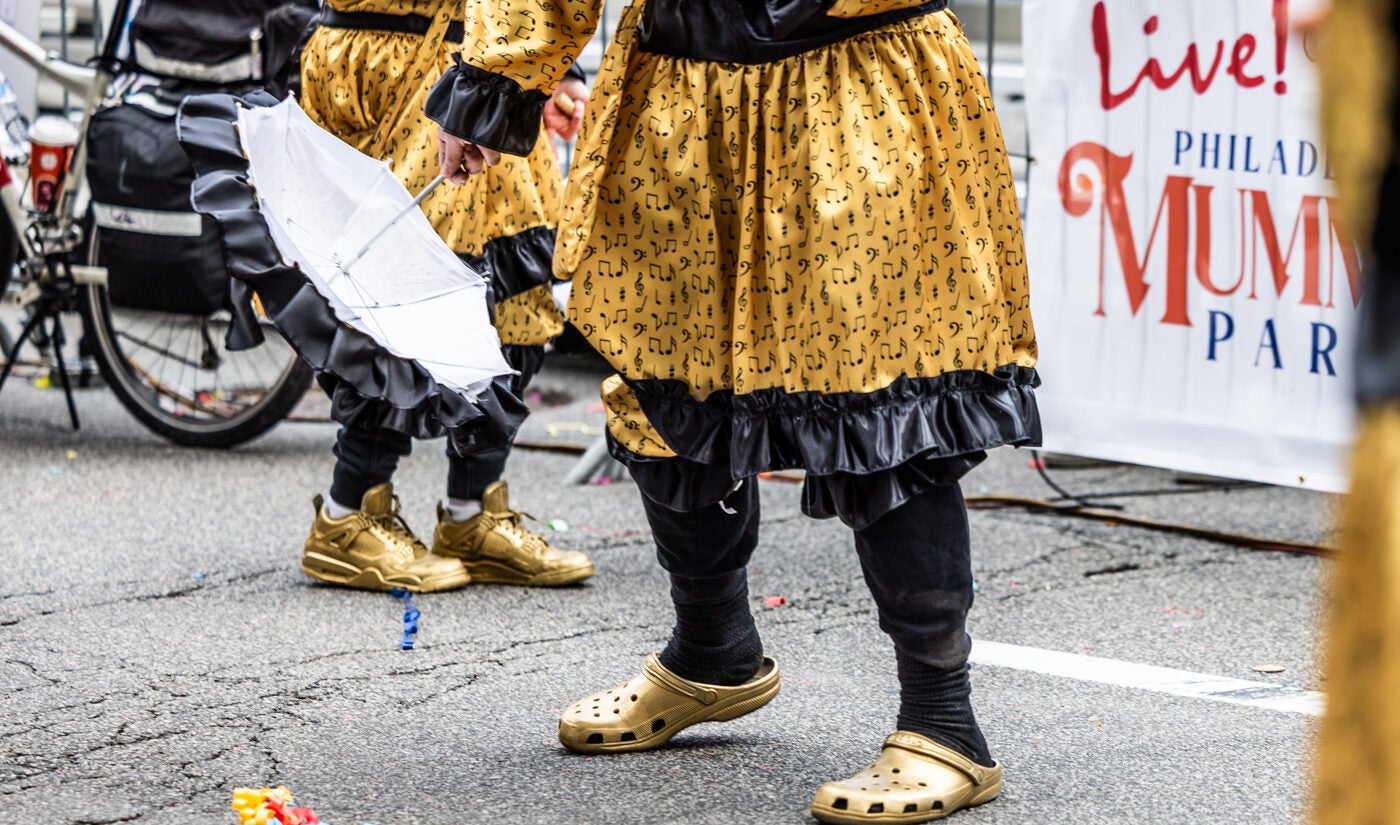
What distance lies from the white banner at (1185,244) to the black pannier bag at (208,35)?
2068 millimetres

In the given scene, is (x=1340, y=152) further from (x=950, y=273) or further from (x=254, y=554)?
(x=254, y=554)

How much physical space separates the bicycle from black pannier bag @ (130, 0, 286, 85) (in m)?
0.25

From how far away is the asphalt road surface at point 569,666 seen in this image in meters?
2.45

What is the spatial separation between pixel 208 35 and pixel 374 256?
2017 millimetres

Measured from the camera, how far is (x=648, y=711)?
2.62 m

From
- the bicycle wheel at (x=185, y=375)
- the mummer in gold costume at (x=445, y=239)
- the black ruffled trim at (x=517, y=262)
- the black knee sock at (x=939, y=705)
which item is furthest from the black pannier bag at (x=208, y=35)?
the black knee sock at (x=939, y=705)

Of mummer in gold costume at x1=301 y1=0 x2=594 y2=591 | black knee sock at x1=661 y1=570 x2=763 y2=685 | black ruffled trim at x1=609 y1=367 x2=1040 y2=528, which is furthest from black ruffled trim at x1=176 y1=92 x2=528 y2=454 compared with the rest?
black ruffled trim at x1=609 y1=367 x2=1040 y2=528

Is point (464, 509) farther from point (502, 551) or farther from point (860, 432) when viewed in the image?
point (860, 432)

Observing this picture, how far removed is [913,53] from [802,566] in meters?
1.80

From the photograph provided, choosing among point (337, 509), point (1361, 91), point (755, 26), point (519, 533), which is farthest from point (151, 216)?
point (1361, 91)

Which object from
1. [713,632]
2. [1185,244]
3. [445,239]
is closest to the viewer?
[713,632]

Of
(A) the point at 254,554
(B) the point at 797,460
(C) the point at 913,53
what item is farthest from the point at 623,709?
(A) the point at 254,554

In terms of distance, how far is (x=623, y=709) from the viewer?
2621 mm

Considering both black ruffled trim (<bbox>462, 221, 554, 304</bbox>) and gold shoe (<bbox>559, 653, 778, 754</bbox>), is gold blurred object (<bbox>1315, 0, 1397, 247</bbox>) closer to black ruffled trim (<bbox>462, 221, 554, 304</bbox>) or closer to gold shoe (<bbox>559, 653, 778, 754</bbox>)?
gold shoe (<bbox>559, 653, 778, 754</bbox>)
